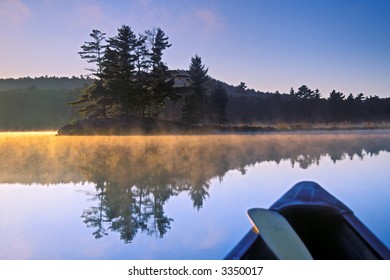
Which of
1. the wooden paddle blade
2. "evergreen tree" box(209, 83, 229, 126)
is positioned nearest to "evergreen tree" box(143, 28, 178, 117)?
"evergreen tree" box(209, 83, 229, 126)

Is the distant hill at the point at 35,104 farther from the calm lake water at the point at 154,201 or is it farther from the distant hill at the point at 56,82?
the calm lake water at the point at 154,201

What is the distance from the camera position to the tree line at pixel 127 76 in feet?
44.2

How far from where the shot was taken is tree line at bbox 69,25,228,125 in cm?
1348

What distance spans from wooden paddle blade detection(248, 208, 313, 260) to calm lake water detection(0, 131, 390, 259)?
Answer: 9.6 inches

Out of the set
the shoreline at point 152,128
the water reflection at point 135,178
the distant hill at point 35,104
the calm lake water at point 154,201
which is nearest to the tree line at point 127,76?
the shoreline at point 152,128

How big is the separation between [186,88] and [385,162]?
11.9 metres

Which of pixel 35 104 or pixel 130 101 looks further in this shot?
pixel 35 104

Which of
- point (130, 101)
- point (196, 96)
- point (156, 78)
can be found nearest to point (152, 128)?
point (130, 101)

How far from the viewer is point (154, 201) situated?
8.78 feet

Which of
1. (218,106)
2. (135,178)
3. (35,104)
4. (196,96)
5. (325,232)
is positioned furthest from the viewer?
(218,106)

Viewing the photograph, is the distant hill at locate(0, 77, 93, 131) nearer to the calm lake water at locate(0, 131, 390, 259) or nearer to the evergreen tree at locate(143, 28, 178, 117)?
the evergreen tree at locate(143, 28, 178, 117)

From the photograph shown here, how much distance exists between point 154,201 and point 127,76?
11439 millimetres

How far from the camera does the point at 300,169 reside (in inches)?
168

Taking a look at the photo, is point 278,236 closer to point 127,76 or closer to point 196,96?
point 127,76
